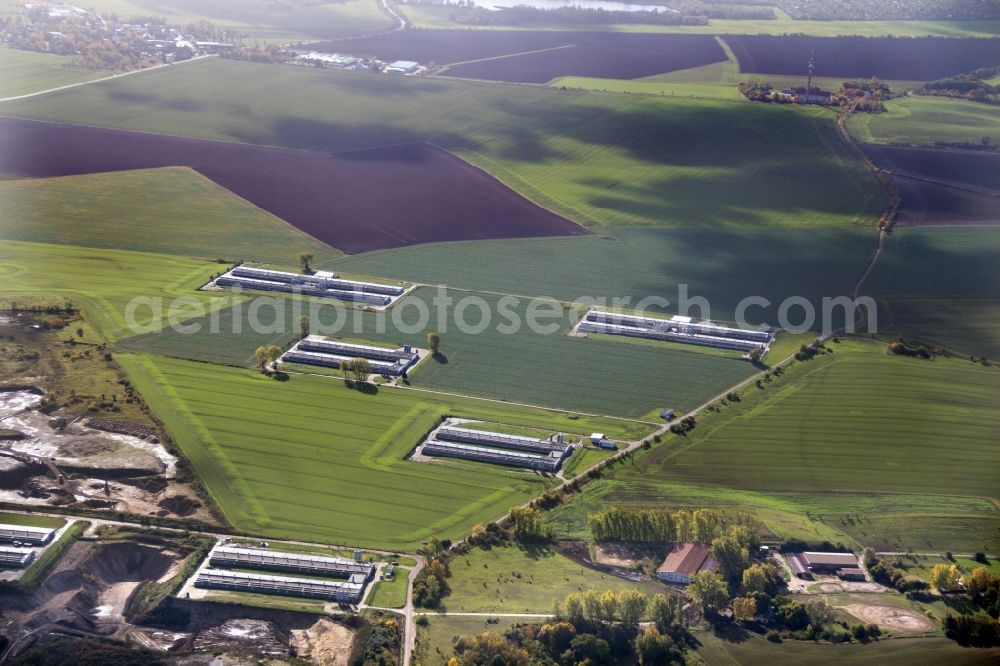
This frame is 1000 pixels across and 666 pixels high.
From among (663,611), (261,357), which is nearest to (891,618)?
(663,611)

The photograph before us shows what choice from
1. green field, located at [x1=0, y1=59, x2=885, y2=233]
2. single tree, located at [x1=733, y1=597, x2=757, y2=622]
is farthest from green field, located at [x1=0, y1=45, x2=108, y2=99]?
single tree, located at [x1=733, y1=597, x2=757, y2=622]

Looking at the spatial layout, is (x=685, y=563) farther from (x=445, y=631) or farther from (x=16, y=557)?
(x=16, y=557)

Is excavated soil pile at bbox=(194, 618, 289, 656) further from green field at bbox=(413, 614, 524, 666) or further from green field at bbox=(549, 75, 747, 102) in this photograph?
green field at bbox=(549, 75, 747, 102)

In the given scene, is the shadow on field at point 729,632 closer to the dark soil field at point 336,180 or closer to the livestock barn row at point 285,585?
the livestock barn row at point 285,585

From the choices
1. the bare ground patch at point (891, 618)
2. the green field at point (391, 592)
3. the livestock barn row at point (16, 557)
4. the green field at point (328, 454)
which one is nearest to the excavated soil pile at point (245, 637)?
the green field at point (391, 592)

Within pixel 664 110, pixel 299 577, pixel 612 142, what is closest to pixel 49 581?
pixel 299 577
